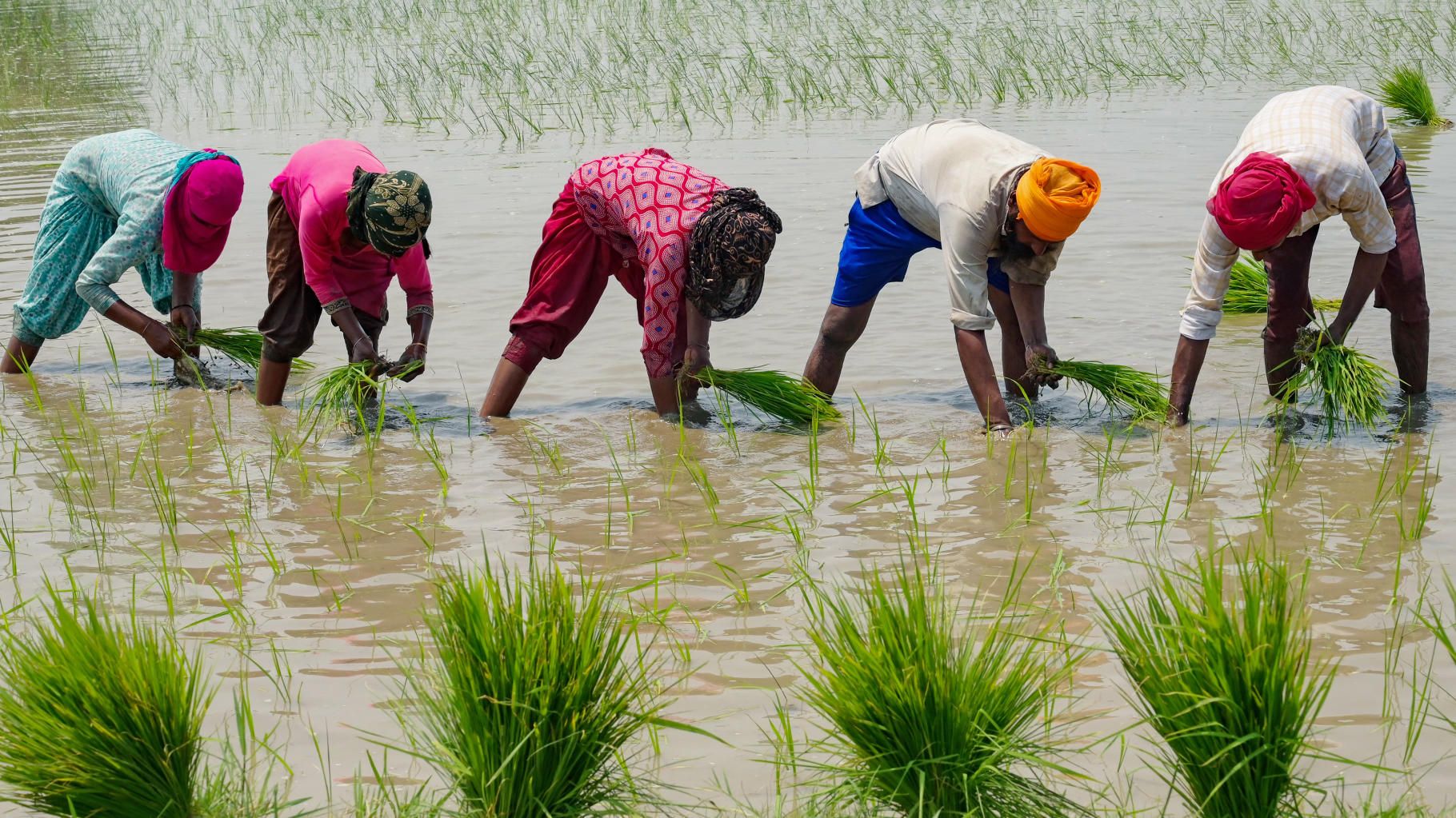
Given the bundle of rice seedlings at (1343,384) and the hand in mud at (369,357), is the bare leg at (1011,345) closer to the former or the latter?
the bundle of rice seedlings at (1343,384)

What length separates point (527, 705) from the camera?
89.6 inches

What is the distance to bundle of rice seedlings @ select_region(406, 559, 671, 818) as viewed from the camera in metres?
2.33

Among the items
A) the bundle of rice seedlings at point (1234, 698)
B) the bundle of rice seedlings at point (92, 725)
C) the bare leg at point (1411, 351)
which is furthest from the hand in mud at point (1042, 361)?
the bundle of rice seedlings at point (92, 725)

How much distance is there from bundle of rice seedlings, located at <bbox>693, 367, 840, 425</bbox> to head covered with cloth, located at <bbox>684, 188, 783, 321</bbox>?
45 centimetres

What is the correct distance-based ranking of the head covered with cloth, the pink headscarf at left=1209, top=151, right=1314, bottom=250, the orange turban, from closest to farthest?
the pink headscarf at left=1209, top=151, right=1314, bottom=250
the orange turban
the head covered with cloth

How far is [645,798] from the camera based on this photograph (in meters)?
2.51

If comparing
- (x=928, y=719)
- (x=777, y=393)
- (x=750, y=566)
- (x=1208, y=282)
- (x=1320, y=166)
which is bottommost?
(x=750, y=566)

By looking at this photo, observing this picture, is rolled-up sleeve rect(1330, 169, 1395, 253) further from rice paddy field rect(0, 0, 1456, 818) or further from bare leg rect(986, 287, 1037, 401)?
bare leg rect(986, 287, 1037, 401)

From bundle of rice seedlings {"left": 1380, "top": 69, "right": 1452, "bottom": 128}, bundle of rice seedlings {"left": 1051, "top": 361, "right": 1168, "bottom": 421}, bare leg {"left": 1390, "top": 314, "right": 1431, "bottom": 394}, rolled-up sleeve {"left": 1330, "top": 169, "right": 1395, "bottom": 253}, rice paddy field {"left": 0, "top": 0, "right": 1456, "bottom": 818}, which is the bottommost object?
rice paddy field {"left": 0, "top": 0, "right": 1456, "bottom": 818}

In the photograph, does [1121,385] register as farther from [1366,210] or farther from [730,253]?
[730,253]

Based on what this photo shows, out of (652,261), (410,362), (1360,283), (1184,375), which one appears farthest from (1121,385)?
(410,362)

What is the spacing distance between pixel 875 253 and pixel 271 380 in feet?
7.59

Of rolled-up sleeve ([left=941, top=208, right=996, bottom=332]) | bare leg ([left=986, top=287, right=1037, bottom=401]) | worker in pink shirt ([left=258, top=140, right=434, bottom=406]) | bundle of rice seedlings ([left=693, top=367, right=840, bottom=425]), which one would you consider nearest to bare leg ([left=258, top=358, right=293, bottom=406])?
worker in pink shirt ([left=258, top=140, right=434, bottom=406])

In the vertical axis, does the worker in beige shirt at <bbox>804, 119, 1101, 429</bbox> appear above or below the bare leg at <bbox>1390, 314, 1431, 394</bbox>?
above
